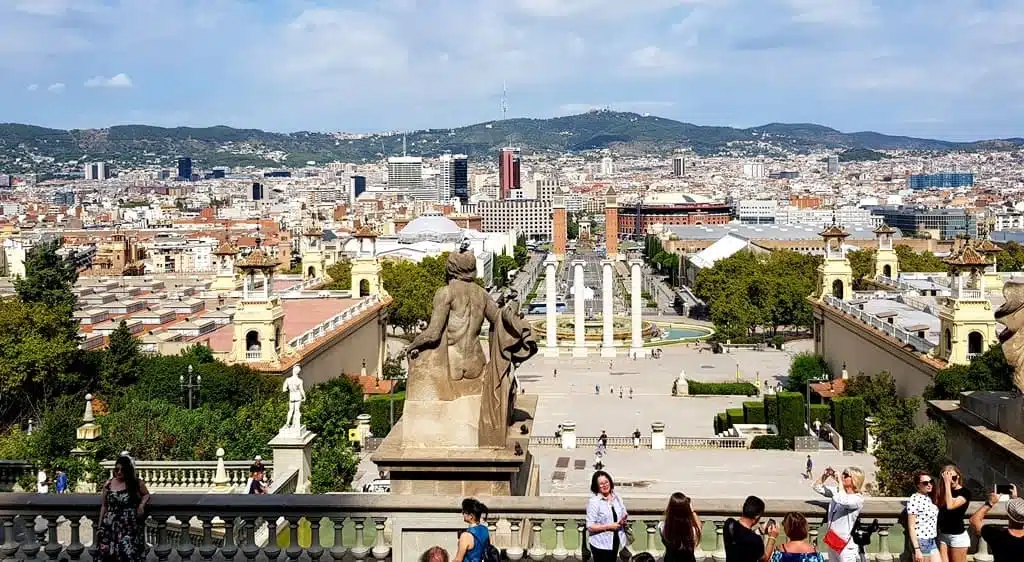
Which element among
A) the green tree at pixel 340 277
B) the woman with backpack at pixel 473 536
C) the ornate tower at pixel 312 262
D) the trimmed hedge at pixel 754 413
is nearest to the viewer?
the woman with backpack at pixel 473 536

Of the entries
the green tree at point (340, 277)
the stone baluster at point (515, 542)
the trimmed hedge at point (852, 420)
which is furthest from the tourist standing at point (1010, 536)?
the green tree at point (340, 277)

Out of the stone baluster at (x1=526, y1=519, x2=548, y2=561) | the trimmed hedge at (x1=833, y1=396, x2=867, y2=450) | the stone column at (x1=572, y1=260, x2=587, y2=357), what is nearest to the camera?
the stone baluster at (x1=526, y1=519, x2=548, y2=561)

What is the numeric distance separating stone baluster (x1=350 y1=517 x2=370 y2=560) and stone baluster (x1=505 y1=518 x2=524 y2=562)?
3.53 ft

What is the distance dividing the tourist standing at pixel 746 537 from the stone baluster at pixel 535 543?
1.36 metres

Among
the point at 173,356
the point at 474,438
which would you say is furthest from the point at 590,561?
the point at 173,356

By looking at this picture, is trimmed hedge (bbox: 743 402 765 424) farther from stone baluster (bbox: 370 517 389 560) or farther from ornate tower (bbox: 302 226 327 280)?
stone baluster (bbox: 370 517 389 560)

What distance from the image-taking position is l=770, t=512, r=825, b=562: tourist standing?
7.28 m

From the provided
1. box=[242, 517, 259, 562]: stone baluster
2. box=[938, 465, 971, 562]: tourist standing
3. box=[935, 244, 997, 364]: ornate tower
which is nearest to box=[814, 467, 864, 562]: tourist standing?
box=[938, 465, 971, 562]: tourist standing

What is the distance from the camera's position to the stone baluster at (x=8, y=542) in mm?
8258

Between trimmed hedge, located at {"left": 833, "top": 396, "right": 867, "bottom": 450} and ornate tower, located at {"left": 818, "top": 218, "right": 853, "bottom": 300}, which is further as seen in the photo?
ornate tower, located at {"left": 818, "top": 218, "right": 853, "bottom": 300}

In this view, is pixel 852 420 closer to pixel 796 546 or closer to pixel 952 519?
→ pixel 952 519

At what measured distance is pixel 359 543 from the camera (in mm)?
8180

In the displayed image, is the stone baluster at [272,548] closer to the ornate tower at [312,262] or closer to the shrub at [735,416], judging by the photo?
the shrub at [735,416]

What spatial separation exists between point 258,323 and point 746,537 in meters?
28.8
